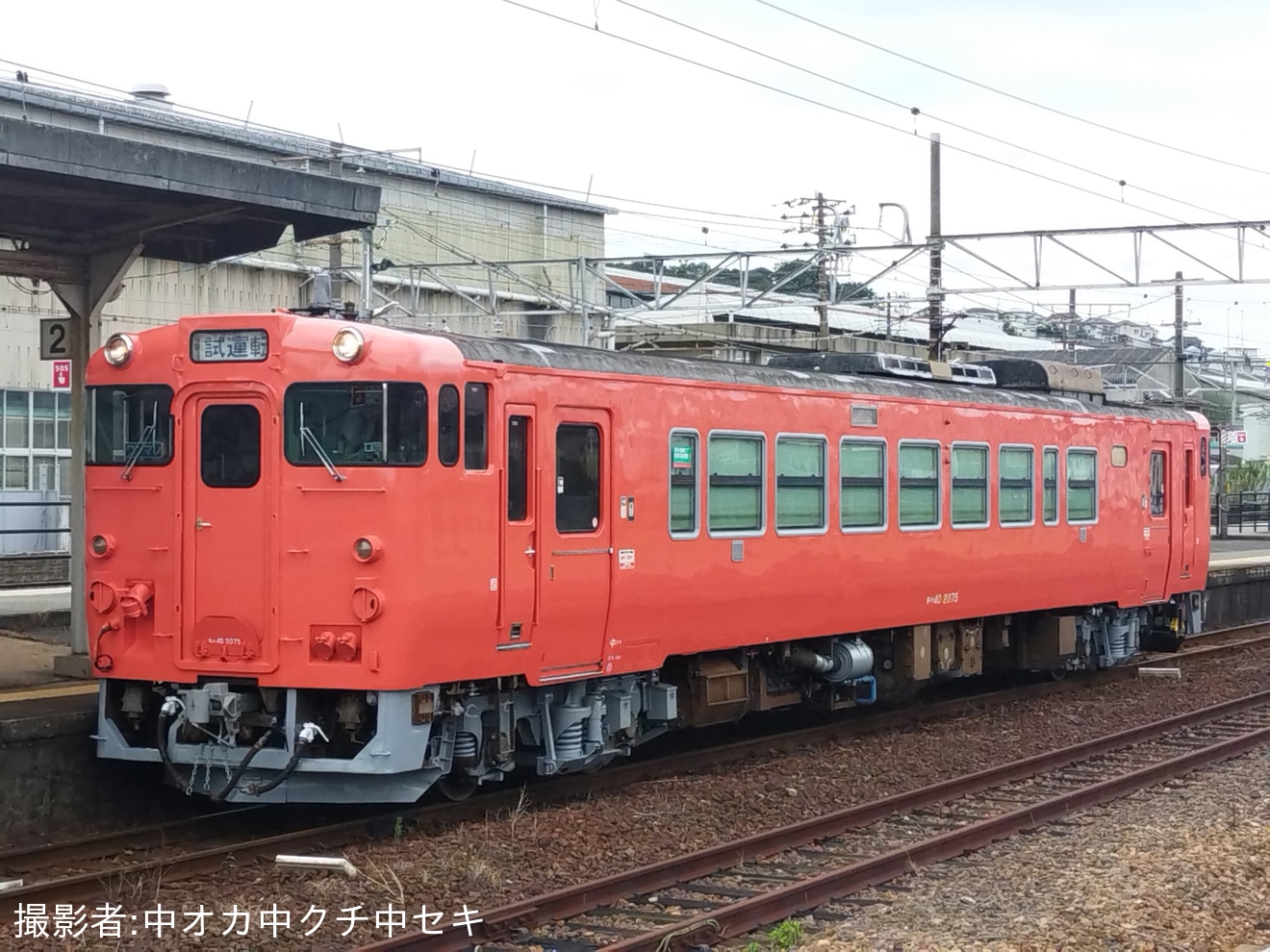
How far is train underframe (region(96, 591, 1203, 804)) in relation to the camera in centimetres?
943

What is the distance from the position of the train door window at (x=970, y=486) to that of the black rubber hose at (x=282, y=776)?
755cm

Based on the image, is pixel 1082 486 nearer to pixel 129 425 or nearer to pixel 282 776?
pixel 282 776

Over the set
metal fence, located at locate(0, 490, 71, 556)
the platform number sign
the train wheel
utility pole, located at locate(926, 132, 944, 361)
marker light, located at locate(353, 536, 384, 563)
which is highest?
utility pole, located at locate(926, 132, 944, 361)

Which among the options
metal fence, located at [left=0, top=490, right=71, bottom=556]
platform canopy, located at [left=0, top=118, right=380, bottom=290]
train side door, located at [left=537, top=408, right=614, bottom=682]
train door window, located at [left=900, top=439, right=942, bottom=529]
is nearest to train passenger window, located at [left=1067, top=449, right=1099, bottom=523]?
train door window, located at [left=900, top=439, right=942, bottom=529]

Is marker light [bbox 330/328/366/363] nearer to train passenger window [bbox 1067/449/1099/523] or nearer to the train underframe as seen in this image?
the train underframe

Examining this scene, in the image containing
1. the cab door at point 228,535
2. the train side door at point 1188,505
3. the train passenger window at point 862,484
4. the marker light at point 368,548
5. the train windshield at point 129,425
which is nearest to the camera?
the marker light at point 368,548

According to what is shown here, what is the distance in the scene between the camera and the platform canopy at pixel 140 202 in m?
10.1

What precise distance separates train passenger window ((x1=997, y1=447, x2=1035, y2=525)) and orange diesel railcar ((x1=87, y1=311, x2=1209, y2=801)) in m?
2.29

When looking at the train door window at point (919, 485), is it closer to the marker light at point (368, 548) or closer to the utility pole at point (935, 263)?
the marker light at point (368, 548)

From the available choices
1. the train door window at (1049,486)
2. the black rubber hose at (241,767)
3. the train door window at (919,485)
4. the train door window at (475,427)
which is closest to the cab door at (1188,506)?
the train door window at (1049,486)

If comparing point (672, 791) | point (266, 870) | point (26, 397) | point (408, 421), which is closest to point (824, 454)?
point (672, 791)

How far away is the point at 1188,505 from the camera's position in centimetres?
1927

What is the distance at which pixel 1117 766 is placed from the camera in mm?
12953

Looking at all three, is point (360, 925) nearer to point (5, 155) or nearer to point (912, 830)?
point (912, 830)
